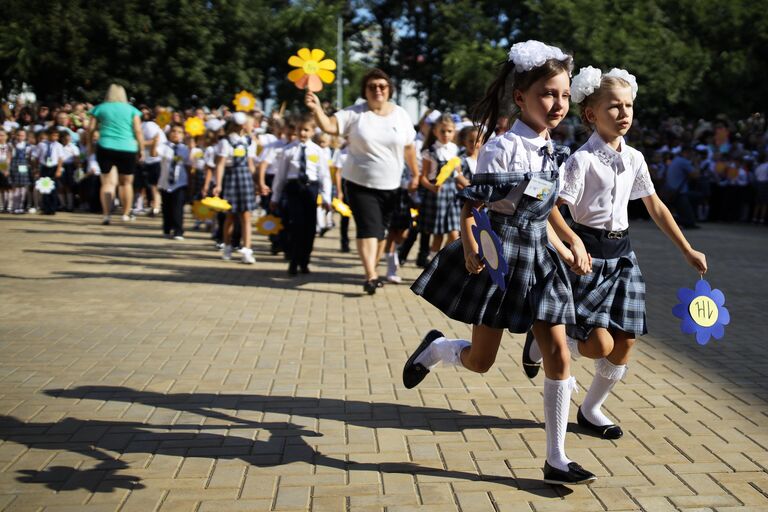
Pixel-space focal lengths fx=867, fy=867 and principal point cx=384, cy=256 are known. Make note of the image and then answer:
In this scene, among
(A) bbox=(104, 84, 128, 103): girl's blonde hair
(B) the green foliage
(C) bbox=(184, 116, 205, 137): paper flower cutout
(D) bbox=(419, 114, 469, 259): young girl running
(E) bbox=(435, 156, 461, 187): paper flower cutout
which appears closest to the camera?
(E) bbox=(435, 156, 461, 187): paper flower cutout

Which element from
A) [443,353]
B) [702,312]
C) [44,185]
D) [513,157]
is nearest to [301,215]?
[443,353]

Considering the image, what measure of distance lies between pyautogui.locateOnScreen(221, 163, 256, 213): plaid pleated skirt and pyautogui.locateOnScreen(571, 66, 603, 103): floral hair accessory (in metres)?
7.07

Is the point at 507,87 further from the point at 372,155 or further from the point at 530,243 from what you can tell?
the point at 372,155

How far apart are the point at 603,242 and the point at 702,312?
1.79ft

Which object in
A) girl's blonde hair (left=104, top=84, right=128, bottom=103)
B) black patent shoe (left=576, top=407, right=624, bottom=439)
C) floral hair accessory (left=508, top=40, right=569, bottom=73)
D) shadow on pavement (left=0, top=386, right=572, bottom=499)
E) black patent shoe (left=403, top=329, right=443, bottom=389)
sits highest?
girl's blonde hair (left=104, top=84, right=128, bottom=103)

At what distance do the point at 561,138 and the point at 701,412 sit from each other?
16.6m

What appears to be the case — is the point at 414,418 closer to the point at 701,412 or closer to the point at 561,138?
the point at 701,412

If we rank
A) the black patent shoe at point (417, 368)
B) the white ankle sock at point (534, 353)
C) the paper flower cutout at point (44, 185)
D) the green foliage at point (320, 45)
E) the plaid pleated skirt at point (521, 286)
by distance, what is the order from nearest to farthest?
the plaid pleated skirt at point (521, 286) → the black patent shoe at point (417, 368) → the white ankle sock at point (534, 353) → the paper flower cutout at point (44, 185) → the green foliage at point (320, 45)

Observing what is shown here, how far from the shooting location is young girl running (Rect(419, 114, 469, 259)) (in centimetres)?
923

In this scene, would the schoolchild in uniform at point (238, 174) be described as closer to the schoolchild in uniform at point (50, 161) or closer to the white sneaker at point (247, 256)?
the white sneaker at point (247, 256)

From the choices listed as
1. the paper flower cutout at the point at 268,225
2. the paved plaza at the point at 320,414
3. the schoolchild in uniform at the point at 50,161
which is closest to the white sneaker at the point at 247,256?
the paper flower cutout at the point at 268,225

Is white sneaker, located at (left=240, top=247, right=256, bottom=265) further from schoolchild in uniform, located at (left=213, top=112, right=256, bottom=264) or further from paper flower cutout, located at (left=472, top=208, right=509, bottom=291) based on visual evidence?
paper flower cutout, located at (left=472, top=208, right=509, bottom=291)

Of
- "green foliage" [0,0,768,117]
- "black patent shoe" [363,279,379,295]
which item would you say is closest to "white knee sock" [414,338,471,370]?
"black patent shoe" [363,279,379,295]

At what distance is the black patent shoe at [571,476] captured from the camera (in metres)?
3.51
